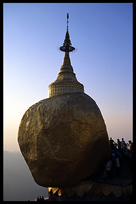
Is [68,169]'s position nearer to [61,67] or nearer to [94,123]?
[94,123]

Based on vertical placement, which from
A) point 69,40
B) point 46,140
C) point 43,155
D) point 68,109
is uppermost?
point 69,40

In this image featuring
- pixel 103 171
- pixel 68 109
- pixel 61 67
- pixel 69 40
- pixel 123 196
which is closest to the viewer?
pixel 123 196

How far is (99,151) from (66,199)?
2.45 metres

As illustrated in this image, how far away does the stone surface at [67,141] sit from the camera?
6941 millimetres

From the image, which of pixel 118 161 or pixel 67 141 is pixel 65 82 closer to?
pixel 67 141

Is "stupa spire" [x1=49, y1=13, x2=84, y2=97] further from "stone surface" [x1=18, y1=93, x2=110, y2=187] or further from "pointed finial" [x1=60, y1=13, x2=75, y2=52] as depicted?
"stone surface" [x1=18, y1=93, x2=110, y2=187]

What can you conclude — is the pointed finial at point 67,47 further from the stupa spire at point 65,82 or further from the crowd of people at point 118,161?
the crowd of people at point 118,161

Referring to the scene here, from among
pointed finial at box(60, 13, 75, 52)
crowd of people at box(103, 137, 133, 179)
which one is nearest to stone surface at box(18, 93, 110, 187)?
crowd of people at box(103, 137, 133, 179)

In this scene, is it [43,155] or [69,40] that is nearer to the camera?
[43,155]

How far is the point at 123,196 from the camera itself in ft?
22.1

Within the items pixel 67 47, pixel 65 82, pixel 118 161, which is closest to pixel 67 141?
pixel 118 161

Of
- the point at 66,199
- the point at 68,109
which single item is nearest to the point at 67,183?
the point at 66,199

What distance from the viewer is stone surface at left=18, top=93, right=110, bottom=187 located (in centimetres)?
694

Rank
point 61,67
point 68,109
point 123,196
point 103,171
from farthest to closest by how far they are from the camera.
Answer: point 61,67 → point 103,171 → point 68,109 → point 123,196
